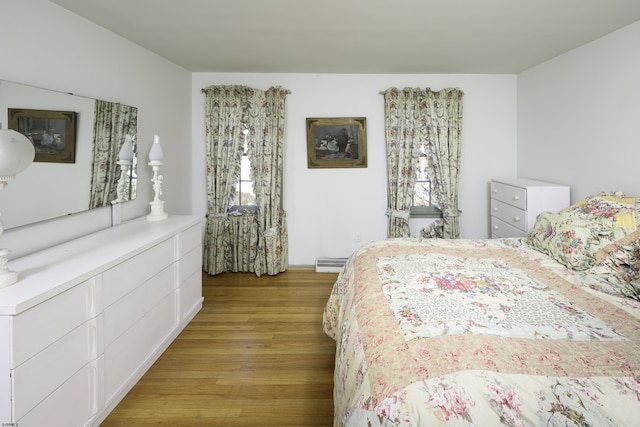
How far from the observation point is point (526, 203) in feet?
11.3

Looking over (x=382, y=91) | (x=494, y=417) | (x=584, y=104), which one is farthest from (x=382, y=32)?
(x=494, y=417)

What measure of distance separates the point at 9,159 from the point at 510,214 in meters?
3.96

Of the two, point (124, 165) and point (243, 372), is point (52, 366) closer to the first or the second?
point (243, 372)

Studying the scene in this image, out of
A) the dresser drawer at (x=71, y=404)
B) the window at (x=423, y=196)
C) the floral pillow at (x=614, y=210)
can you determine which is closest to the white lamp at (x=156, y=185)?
the dresser drawer at (x=71, y=404)

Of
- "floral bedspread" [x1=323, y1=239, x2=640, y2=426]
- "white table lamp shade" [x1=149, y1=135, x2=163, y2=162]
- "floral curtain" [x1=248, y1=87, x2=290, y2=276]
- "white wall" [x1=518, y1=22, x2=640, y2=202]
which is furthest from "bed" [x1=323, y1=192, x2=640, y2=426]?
"floral curtain" [x1=248, y1=87, x2=290, y2=276]

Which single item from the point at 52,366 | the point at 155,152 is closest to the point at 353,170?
the point at 155,152

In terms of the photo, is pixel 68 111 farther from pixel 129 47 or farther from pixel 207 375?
pixel 207 375

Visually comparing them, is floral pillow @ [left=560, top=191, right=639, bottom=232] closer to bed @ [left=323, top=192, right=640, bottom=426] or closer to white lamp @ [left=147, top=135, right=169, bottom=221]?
bed @ [left=323, top=192, right=640, bottom=426]

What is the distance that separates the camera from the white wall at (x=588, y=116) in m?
2.86

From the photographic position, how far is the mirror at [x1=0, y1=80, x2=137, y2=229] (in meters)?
1.99

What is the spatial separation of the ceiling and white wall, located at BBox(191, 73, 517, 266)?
431 mm

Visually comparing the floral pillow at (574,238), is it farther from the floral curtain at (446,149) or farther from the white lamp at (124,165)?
the white lamp at (124,165)

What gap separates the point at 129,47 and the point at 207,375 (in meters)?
2.76

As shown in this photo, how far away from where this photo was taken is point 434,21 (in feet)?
8.96
